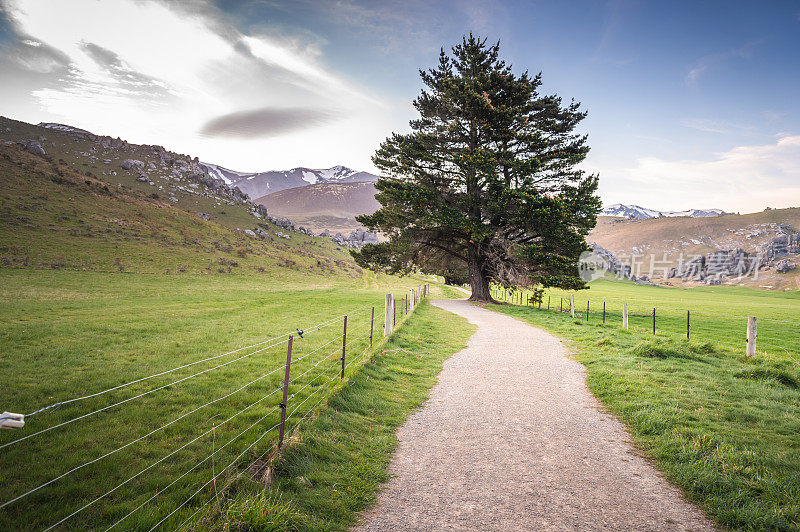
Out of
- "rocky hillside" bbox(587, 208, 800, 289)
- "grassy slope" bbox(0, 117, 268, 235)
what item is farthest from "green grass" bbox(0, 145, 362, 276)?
"rocky hillside" bbox(587, 208, 800, 289)

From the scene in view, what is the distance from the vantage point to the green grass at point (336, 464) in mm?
3539

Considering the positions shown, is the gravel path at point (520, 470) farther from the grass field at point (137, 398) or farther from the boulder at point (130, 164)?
the boulder at point (130, 164)

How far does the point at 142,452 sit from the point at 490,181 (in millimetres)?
25176

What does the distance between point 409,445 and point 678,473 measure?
12.5ft

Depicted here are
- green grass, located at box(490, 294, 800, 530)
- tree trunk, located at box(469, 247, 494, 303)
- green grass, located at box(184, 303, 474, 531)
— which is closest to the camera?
green grass, located at box(184, 303, 474, 531)

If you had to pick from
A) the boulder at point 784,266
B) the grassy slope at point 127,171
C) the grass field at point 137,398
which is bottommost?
the grass field at point 137,398

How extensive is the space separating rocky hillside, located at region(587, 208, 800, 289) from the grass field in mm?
142512

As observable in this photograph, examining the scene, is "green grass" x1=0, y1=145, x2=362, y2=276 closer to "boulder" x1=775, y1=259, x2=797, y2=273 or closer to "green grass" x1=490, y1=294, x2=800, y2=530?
"green grass" x1=490, y1=294, x2=800, y2=530

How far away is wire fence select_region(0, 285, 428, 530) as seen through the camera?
3.76m

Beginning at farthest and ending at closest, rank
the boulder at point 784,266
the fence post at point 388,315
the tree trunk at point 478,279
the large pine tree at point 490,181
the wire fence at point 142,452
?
1. the boulder at point 784,266
2. the tree trunk at point 478,279
3. the large pine tree at point 490,181
4. the fence post at point 388,315
5. the wire fence at point 142,452

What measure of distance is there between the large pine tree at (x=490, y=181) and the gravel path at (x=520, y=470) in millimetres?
19226

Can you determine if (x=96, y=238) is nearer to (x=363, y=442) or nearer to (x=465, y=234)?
(x=465, y=234)

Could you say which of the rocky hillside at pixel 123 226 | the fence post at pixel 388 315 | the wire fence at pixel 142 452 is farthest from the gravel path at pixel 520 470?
the rocky hillside at pixel 123 226

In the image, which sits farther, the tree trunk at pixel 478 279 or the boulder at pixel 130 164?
the boulder at pixel 130 164
